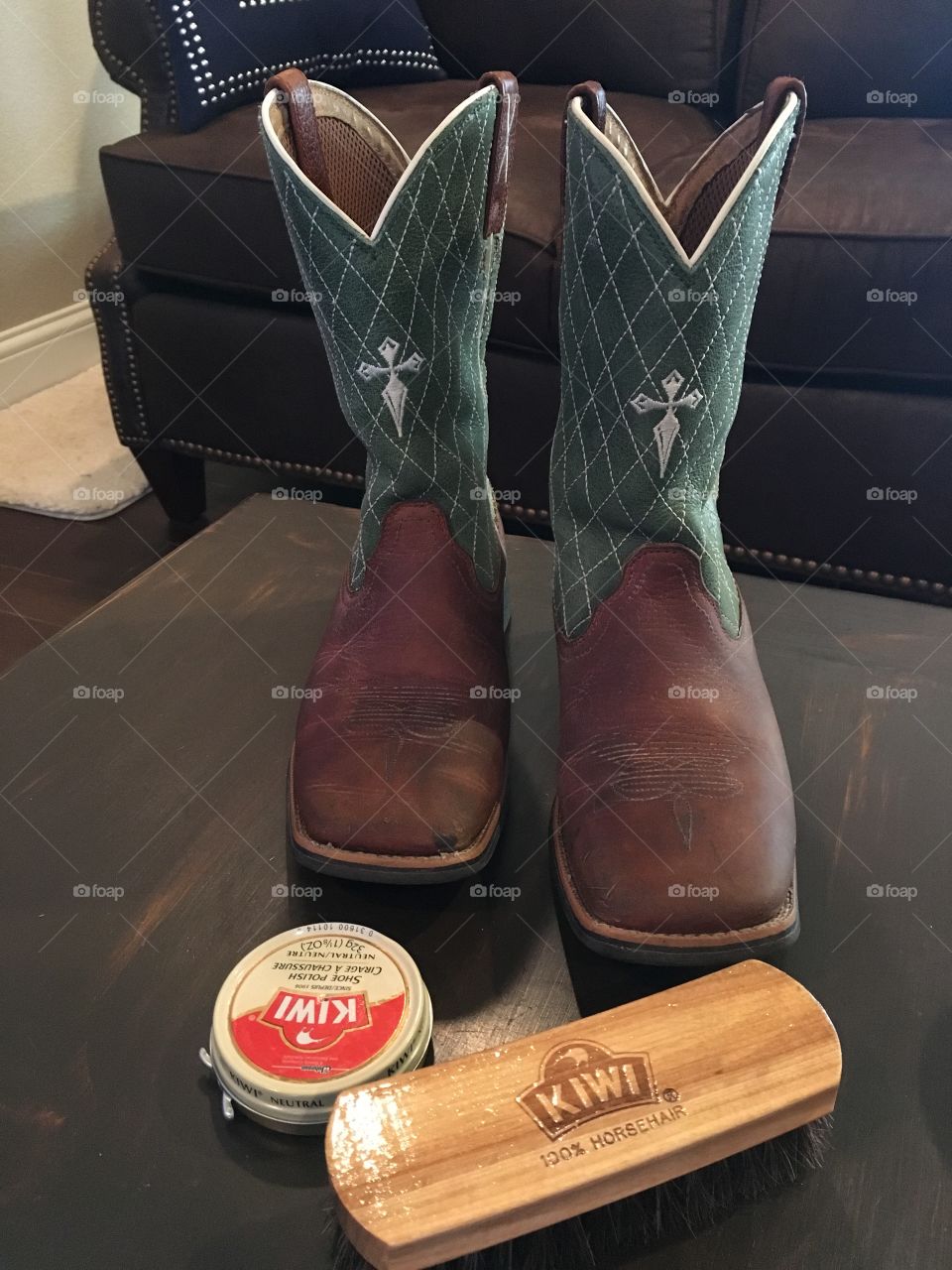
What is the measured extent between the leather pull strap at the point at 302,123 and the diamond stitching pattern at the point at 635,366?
0.14m

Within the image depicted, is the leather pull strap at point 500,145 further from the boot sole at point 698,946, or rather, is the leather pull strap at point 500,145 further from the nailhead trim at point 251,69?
the nailhead trim at point 251,69

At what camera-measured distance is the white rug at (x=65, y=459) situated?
1.48 m

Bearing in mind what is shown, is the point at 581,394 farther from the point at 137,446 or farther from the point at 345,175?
the point at 137,446

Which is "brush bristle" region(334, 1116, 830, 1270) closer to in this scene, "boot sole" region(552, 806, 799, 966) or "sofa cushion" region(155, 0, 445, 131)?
"boot sole" region(552, 806, 799, 966)

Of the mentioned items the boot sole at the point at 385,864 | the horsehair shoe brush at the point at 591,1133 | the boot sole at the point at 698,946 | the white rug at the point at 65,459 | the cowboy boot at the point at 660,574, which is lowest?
the white rug at the point at 65,459

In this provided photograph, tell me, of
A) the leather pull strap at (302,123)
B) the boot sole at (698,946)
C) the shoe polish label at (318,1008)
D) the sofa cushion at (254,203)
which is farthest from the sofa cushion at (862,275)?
the shoe polish label at (318,1008)

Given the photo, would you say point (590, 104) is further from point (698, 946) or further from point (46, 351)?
point (46, 351)

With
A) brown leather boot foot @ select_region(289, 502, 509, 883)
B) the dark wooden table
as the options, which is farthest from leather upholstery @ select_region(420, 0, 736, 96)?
brown leather boot foot @ select_region(289, 502, 509, 883)

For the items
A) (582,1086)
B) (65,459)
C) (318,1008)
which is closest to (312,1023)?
(318,1008)

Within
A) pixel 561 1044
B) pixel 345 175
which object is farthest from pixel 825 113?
pixel 561 1044

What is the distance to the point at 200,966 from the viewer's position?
0.52 metres

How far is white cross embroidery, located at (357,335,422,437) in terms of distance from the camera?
59 cm

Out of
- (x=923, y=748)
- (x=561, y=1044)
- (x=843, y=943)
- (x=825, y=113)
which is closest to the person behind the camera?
(x=561, y=1044)

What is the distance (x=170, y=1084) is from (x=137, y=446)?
107 centimetres
